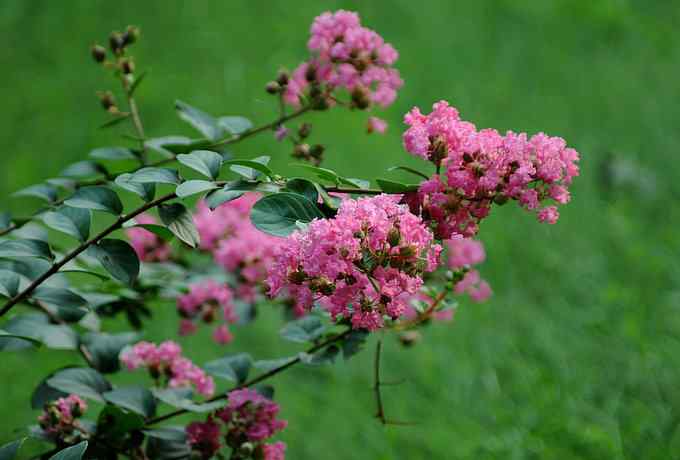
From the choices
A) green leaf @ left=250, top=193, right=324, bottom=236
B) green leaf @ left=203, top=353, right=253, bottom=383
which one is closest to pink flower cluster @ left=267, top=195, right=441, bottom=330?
green leaf @ left=250, top=193, right=324, bottom=236

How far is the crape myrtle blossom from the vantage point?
122 cm

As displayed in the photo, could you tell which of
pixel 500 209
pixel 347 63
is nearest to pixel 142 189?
pixel 347 63

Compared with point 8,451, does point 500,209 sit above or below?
below

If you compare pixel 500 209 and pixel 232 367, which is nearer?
pixel 232 367

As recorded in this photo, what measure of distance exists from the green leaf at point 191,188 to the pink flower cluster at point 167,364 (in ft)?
1.38

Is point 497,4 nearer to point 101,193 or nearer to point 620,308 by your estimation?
point 620,308

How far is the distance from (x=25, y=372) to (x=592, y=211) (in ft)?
6.38

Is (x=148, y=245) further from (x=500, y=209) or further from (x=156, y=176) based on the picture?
(x=500, y=209)

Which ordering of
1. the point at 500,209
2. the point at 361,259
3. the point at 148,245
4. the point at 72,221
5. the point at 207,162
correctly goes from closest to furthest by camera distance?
the point at 361,259, the point at 207,162, the point at 72,221, the point at 148,245, the point at 500,209

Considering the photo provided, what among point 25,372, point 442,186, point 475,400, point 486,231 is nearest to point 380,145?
point 486,231

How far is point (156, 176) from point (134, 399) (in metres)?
0.36

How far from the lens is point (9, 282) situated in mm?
1062

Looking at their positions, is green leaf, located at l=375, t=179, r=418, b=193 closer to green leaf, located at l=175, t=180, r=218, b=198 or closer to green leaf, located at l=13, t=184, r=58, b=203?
green leaf, located at l=175, t=180, r=218, b=198

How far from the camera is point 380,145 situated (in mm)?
3172
